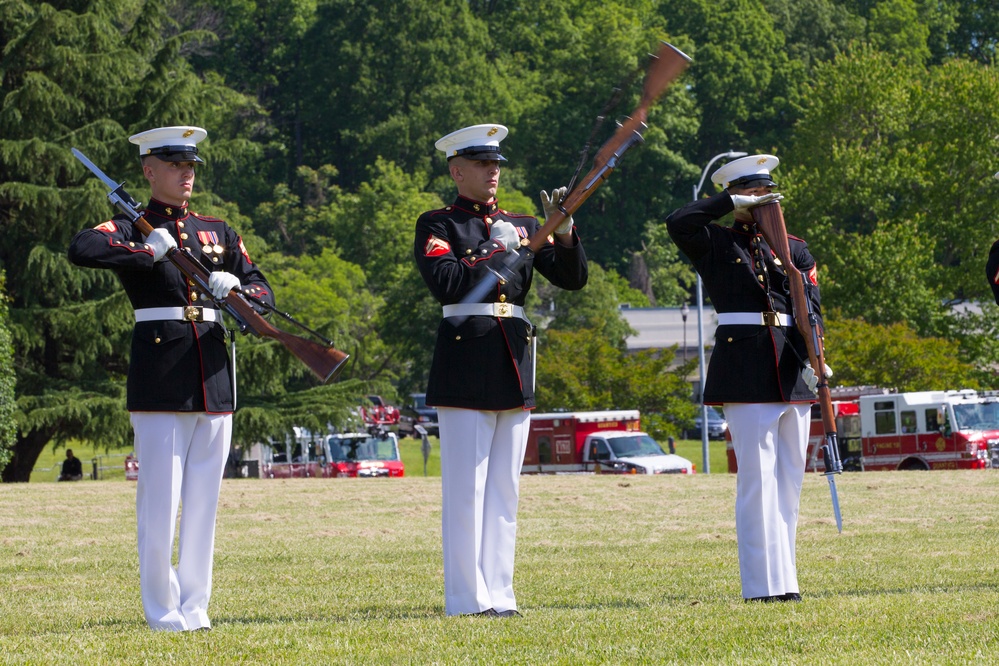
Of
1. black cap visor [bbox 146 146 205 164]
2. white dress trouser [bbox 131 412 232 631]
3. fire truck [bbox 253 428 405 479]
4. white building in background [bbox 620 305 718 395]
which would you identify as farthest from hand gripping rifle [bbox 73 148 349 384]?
white building in background [bbox 620 305 718 395]

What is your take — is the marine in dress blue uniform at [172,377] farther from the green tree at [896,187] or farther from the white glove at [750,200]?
the green tree at [896,187]

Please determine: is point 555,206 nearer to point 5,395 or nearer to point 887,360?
point 5,395

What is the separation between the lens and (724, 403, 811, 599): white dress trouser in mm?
8188

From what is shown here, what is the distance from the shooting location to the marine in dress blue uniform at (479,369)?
312 inches

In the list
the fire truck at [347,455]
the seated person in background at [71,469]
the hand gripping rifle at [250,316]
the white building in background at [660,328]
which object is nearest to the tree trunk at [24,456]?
the seated person in background at [71,469]

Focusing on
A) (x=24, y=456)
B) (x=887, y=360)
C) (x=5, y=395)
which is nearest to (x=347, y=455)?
(x=24, y=456)

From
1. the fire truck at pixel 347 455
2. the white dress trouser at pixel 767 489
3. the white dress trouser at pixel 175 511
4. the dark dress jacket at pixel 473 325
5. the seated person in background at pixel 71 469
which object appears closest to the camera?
the white dress trouser at pixel 175 511

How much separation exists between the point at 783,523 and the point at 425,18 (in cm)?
8135

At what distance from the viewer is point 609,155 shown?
7918 millimetres

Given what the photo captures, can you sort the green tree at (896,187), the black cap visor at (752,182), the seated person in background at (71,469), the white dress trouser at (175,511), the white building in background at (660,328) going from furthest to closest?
1. the white building in background at (660,328)
2. the green tree at (896,187)
3. the seated person in background at (71,469)
4. the black cap visor at (752,182)
5. the white dress trouser at (175,511)

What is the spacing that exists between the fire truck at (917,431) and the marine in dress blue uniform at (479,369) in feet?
87.5

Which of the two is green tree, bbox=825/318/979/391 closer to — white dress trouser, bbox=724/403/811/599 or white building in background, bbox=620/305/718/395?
white building in background, bbox=620/305/718/395

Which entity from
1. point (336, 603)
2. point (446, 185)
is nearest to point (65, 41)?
point (336, 603)

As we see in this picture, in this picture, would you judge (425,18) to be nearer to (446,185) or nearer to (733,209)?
(446,185)
